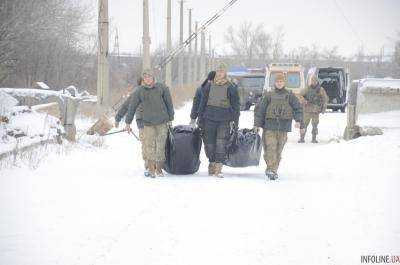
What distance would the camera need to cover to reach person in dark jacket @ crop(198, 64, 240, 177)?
924 cm

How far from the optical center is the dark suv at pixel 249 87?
30.2 m

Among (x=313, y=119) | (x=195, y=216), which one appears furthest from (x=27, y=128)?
(x=313, y=119)

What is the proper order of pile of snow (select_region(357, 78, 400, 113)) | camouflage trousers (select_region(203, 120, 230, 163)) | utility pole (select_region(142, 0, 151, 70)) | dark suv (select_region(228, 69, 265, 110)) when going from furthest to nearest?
1. dark suv (select_region(228, 69, 265, 110))
2. utility pole (select_region(142, 0, 151, 70))
3. pile of snow (select_region(357, 78, 400, 113))
4. camouflage trousers (select_region(203, 120, 230, 163))

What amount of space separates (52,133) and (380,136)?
6.95 meters

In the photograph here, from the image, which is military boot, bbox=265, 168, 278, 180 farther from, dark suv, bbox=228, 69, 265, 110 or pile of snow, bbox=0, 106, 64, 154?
dark suv, bbox=228, 69, 265, 110

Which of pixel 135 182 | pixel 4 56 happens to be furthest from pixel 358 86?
pixel 4 56

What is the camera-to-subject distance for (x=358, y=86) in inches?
675

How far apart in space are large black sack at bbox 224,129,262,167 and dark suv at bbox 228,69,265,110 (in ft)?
66.8

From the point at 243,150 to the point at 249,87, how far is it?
21.9 meters

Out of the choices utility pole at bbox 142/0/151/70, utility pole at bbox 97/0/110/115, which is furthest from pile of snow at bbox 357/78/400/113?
utility pole at bbox 142/0/151/70

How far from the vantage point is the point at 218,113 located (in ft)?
30.3

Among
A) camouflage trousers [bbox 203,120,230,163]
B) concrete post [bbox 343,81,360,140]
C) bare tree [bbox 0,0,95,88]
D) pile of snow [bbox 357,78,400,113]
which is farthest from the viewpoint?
bare tree [bbox 0,0,95,88]

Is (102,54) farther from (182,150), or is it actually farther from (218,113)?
(218,113)

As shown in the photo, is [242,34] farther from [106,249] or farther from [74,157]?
[106,249]
